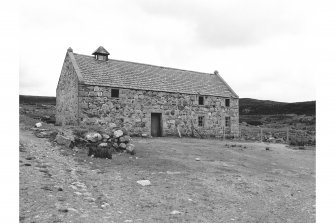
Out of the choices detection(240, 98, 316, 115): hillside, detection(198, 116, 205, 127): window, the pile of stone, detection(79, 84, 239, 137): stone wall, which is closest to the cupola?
detection(79, 84, 239, 137): stone wall

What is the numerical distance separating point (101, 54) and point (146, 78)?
462 cm

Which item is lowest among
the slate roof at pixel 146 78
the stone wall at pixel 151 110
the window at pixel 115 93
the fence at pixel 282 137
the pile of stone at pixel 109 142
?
the fence at pixel 282 137

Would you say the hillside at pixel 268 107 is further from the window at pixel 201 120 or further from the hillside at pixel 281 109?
the window at pixel 201 120

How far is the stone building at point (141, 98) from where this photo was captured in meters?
21.1

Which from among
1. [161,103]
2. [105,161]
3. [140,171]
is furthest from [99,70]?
[140,171]

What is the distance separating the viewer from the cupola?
951 inches

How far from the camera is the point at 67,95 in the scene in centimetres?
2316

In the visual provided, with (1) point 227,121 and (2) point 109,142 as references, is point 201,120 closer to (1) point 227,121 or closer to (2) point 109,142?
(1) point 227,121

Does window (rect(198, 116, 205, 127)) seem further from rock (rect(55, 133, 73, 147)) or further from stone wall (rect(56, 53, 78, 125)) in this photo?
rock (rect(55, 133, 73, 147))

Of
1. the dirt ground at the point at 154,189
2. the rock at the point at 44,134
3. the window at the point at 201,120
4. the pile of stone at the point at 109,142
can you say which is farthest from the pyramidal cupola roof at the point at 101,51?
the dirt ground at the point at 154,189

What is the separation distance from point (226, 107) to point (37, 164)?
22.0m

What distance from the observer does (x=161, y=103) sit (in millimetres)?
24109

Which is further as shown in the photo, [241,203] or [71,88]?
[71,88]

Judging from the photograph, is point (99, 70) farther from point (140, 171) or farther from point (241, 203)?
point (241, 203)
